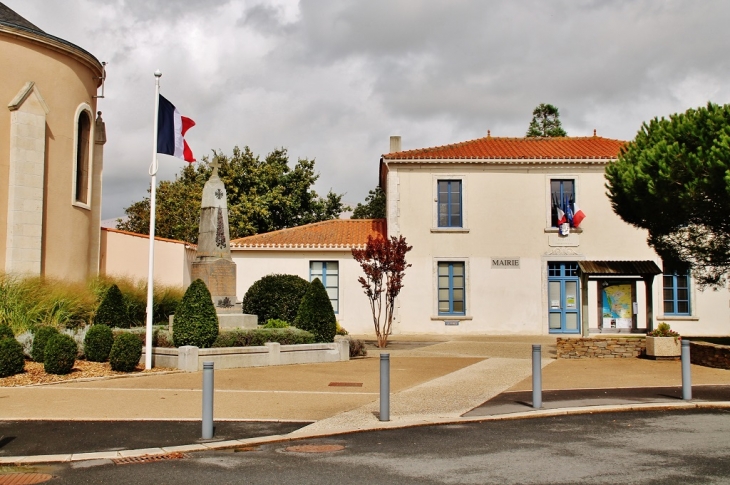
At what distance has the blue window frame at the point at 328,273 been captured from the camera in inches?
1146

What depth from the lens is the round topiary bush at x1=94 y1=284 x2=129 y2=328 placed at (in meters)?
17.3

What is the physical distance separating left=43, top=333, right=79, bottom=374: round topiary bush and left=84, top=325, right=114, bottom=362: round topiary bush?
111 centimetres

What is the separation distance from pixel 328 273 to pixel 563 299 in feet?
29.9

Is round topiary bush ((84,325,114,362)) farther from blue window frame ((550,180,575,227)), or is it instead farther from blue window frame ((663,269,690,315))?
blue window frame ((663,269,690,315))

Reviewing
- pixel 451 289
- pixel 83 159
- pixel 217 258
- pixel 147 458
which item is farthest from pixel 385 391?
pixel 451 289

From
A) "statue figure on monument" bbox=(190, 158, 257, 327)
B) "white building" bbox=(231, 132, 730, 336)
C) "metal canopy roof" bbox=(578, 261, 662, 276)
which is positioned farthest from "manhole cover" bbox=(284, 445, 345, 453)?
"white building" bbox=(231, 132, 730, 336)

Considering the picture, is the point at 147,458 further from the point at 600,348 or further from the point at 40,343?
the point at 600,348

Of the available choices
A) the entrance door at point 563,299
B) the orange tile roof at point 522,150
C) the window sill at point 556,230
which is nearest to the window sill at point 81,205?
the orange tile roof at point 522,150

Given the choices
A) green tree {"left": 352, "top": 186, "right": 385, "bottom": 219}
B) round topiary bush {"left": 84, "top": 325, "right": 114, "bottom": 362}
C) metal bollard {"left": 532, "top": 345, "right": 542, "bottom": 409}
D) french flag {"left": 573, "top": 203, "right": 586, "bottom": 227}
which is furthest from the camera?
green tree {"left": 352, "top": 186, "right": 385, "bottom": 219}

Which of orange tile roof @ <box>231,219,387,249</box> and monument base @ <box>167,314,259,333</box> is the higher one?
orange tile roof @ <box>231,219,387,249</box>

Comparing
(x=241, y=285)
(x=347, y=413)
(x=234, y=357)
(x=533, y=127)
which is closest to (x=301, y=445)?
(x=347, y=413)

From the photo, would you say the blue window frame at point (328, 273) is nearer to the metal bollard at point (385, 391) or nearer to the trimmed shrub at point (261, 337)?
the trimmed shrub at point (261, 337)

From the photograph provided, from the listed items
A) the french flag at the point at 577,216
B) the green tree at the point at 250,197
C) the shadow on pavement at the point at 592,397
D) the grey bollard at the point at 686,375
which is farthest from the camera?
the green tree at the point at 250,197

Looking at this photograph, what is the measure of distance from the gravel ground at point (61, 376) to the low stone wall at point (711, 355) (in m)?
11.3
